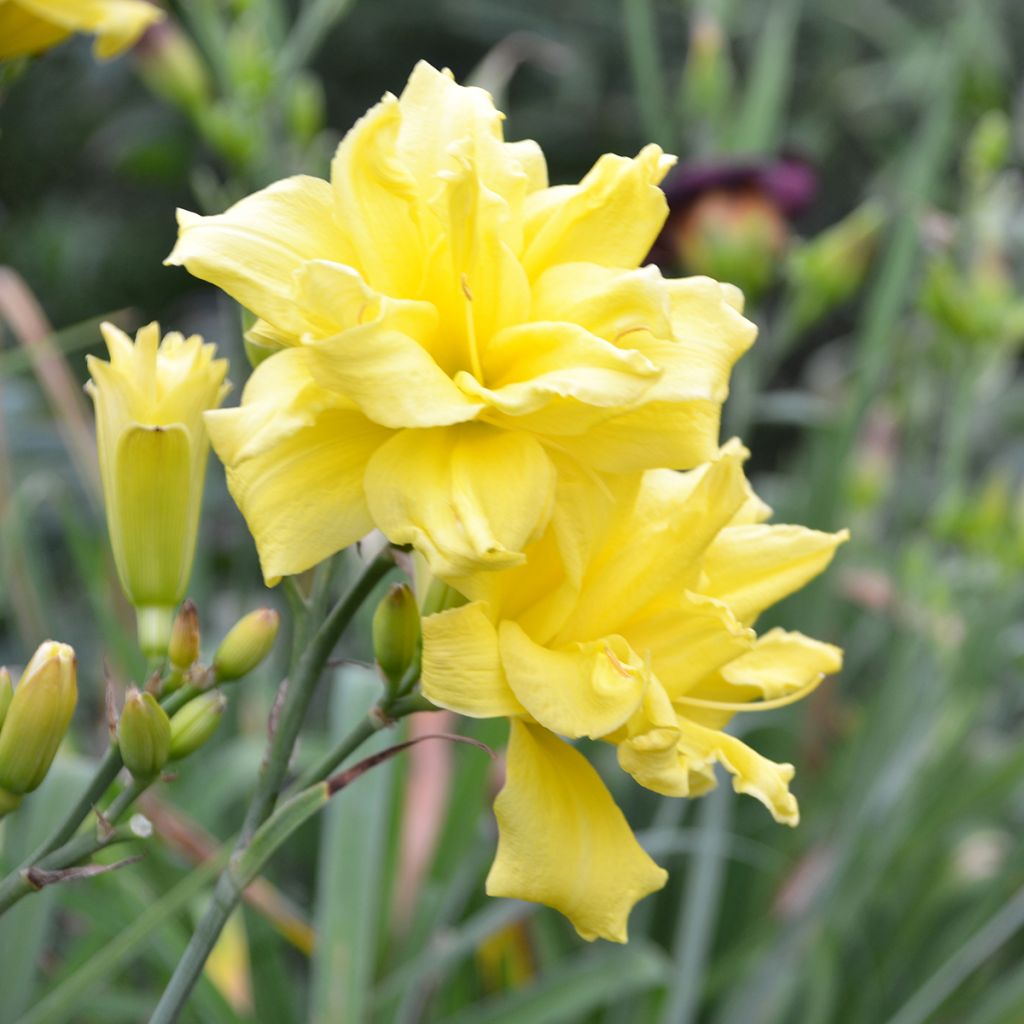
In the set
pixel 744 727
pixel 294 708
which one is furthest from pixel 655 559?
pixel 744 727

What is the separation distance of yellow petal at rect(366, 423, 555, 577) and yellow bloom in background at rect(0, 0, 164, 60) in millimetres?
389

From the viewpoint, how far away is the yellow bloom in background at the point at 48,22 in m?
0.63

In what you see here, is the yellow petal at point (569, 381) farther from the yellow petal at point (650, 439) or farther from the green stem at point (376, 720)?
the green stem at point (376, 720)

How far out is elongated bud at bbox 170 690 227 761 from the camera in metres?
0.44

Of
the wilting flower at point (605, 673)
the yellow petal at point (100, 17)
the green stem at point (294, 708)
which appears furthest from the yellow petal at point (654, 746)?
the yellow petal at point (100, 17)

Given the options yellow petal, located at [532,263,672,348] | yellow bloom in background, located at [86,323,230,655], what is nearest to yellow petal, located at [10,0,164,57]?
yellow bloom in background, located at [86,323,230,655]

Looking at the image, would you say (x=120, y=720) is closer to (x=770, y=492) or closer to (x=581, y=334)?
(x=581, y=334)

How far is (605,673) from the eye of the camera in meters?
0.39

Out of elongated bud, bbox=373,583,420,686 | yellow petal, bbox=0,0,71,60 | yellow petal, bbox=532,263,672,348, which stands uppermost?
yellow petal, bbox=532,263,672,348

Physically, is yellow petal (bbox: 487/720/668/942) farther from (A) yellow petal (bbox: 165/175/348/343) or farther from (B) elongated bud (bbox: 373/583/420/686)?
(A) yellow petal (bbox: 165/175/348/343)

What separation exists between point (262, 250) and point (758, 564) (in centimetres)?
22

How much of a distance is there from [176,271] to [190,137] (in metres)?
Result: 0.25

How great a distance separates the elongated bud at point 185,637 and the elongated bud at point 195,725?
0.02 metres

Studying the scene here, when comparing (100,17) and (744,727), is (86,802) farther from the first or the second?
(744,727)
